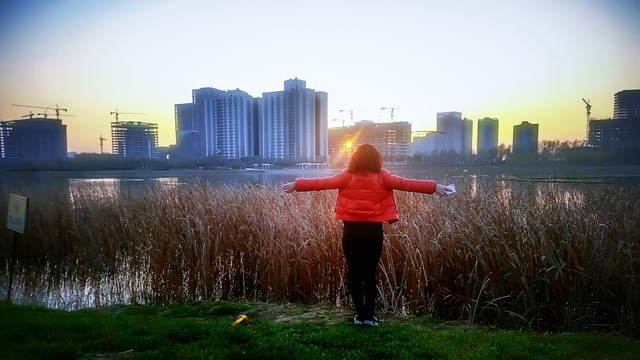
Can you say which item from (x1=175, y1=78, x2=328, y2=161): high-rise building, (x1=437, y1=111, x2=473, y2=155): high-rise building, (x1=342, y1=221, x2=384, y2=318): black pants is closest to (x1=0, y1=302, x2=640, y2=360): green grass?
(x1=342, y1=221, x2=384, y2=318): black pants

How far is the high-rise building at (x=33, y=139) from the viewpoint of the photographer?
2939mm

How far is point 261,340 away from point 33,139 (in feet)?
11.7

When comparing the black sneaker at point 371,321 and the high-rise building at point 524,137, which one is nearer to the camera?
the black sneaker at point 371,321

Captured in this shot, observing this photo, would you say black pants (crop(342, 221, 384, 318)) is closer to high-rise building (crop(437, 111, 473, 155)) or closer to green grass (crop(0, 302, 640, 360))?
green grass (crop(0, 302, 640, 360))

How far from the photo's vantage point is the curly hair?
3.35 metres

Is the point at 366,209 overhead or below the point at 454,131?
below

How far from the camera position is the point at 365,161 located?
3.36 meters

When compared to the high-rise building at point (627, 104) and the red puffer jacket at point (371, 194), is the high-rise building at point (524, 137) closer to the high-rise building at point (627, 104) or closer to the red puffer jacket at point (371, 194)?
the high-rise building at point (627, 104)

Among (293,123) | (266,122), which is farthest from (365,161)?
(266,122)

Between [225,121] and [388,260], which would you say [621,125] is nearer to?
[388,260]

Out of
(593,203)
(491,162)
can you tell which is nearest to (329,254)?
(593,203)

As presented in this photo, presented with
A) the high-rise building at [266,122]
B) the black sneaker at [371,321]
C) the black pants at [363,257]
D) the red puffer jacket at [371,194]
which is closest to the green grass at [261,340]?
the black sneaker at [371,321]

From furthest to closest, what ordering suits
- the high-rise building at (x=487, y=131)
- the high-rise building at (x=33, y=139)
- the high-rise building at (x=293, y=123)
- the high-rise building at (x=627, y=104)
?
the high-rise building at (x=487, y=131)
the high-rise building at (x=293, y=123)
the high-rise building at (x=627, y=104)
the high-rise building at (x=33, y=139)

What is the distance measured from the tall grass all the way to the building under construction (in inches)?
227
